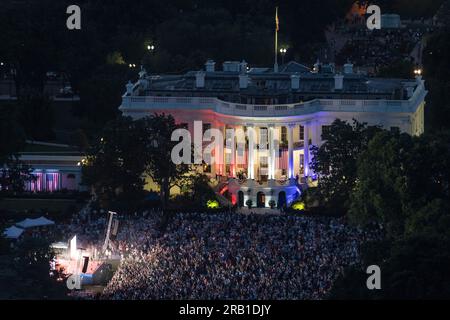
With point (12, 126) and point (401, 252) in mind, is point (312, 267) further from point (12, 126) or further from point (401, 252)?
point (12, 126)

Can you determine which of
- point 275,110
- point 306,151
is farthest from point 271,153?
point 275,110

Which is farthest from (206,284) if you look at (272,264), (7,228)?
(7,228)

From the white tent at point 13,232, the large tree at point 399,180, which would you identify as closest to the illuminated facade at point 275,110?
the large tree at point 399,180

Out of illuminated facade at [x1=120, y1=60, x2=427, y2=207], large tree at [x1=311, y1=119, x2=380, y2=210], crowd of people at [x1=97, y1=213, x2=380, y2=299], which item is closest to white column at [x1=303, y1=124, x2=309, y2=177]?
illuminated facade at [x1=120, y1=60, x2=427, y2=207]
